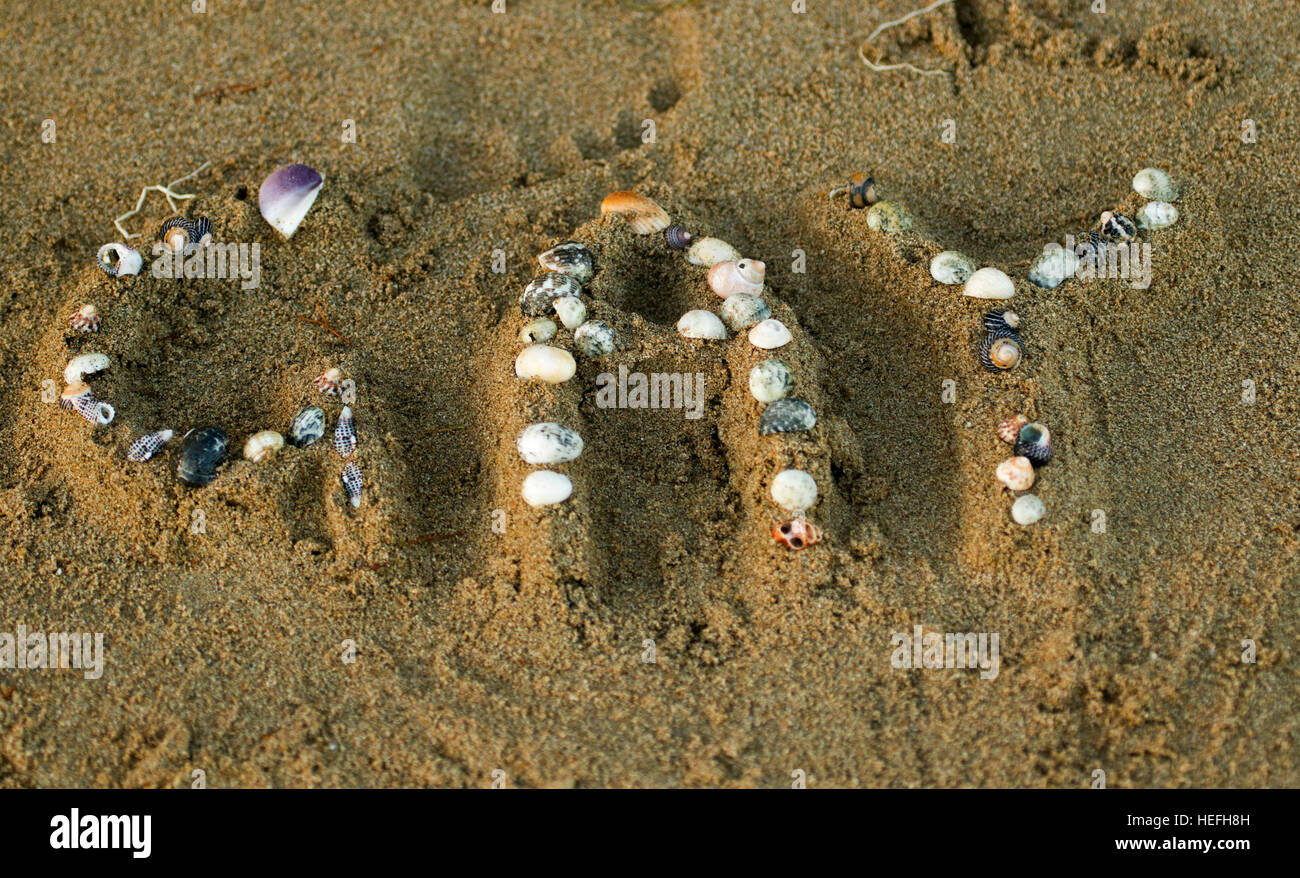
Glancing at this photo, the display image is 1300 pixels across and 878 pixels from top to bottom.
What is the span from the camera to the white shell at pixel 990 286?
4059 millimetres

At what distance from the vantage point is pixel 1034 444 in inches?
145

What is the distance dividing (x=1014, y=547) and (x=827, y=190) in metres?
1.81

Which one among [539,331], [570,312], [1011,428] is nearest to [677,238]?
[570,312]

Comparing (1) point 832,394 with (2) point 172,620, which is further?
(1) point 832,394

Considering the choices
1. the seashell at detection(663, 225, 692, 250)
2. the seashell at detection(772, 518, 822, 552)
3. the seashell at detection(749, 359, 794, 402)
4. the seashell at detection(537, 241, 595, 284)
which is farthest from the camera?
the seashell at detection(663, 225, 692, 250)

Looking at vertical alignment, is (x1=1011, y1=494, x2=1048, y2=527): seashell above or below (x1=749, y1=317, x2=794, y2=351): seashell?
below

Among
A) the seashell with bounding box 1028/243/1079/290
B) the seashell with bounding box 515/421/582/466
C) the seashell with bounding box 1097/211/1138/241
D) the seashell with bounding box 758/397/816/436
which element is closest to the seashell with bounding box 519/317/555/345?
the seashell with bounding box 515/421/582/466

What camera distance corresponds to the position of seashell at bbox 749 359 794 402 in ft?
12.5

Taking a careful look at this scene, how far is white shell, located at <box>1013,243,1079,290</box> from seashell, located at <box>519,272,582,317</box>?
5.91 ft

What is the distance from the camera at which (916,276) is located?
4215mm

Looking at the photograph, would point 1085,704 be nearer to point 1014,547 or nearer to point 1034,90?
point 1014,547

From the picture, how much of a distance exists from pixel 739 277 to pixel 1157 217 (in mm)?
1738

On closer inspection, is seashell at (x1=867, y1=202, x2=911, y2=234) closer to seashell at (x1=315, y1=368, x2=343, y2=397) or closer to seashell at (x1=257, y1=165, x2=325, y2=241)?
seashell at (x1=315, y1=368, x2=343, y2=397)
